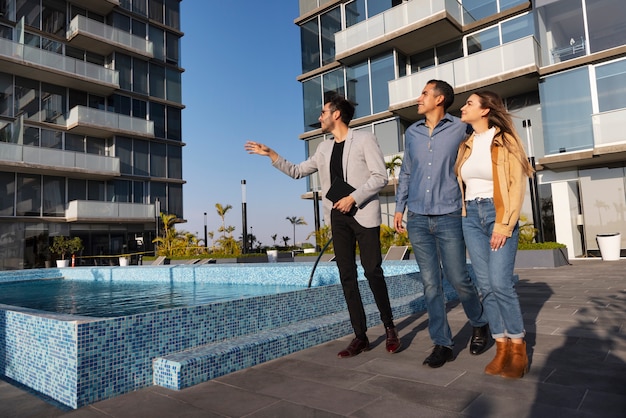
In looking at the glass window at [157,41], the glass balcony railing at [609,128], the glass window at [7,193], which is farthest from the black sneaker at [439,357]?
the glass window at [157,41]

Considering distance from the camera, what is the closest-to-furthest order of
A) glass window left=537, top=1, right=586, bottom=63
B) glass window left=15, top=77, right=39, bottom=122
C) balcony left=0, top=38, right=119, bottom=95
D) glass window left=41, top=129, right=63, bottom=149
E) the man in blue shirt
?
1. the man in blue shirt
2. glass window left=537, top=1, right=586, bottom=63
3. balcony left=0, top=38, right=119, bottom=95
4. glass window left=15, top=77, right=39, bottom=122
5. glass window left=41, top=129, right=63, bottom=149

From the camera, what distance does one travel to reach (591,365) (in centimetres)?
259

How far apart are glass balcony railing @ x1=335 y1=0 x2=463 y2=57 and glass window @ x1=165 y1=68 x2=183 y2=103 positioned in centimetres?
1337

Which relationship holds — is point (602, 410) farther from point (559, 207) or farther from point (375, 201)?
point (559, 207)

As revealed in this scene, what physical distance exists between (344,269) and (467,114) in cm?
143

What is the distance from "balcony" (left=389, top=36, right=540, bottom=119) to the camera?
1369 cm

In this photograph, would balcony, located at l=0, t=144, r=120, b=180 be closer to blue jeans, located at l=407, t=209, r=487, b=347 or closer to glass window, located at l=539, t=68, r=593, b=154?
glass window, located at l=539, t=68, r=593, b=154

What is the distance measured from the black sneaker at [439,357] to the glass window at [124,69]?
1031 inches

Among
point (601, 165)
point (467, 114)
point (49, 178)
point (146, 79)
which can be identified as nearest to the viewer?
point (467, 114)

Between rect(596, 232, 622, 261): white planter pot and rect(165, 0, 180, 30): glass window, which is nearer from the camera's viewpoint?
rect(596, 232, 622, 261): white planter pot

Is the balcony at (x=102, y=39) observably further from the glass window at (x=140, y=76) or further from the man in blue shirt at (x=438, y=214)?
the man in blue shirt at (x=438, y=214)

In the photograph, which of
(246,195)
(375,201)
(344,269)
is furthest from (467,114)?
(246,195)

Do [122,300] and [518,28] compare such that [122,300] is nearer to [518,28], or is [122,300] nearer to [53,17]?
[518,28]

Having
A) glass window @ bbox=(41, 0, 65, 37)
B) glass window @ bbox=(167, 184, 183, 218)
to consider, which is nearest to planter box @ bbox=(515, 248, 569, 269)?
glass window @ bbox=(167, 184, 183, 218)
